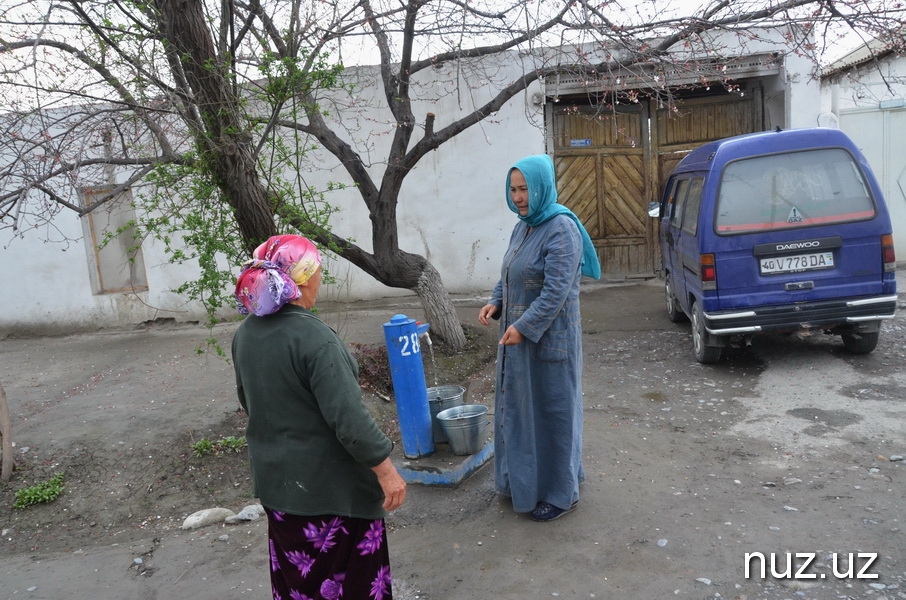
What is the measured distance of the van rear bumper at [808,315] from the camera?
5848 mm

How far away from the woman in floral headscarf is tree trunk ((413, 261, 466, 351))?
4995 millimetres

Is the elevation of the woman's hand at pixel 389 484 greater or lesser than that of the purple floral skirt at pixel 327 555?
greater

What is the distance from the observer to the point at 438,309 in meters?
7.64

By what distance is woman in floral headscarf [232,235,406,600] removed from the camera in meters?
2.39

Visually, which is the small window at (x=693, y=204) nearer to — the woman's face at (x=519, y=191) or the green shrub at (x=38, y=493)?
the woman's face at (x=519, y=191)

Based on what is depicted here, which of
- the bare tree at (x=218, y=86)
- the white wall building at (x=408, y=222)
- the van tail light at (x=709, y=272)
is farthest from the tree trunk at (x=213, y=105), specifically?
the white wall building at (x=408, y=222)

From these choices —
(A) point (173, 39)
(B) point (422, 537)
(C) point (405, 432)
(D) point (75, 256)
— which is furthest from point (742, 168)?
(D) point (75, 256)

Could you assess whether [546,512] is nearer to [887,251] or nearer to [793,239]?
[793,239]

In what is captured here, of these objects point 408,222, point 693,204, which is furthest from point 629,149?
point 693,204

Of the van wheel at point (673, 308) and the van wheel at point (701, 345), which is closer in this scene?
the van wheel at point (701, 345)

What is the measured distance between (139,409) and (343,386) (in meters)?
4.93

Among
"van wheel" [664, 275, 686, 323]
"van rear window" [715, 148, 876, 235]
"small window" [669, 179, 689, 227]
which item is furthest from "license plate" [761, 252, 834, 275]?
"van wheel" [664, 275, 686, 323]

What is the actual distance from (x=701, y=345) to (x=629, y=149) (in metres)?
5.59

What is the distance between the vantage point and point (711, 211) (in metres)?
6.02
